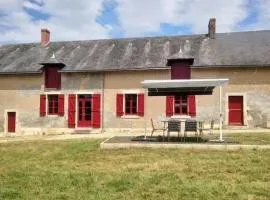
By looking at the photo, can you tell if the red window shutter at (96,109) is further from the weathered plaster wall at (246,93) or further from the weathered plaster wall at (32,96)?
the weathered plaster wall at (246,93)

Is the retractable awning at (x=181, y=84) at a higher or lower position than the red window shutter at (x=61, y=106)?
higher

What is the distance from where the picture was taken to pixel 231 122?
18109 mm

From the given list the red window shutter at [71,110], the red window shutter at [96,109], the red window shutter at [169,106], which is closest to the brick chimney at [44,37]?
the red window shutter at [71,110]

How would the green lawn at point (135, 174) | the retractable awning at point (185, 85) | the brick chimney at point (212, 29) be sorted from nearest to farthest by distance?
the green lawn at point (135, 174) → the retractable awning at point (185, 85) → the brick chimney at point (212, 29)

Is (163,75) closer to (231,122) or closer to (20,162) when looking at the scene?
(231,122)

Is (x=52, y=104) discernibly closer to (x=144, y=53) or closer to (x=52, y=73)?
(x=52, y=73)

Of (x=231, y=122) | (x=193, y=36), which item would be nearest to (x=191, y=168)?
(x=231, y=122)

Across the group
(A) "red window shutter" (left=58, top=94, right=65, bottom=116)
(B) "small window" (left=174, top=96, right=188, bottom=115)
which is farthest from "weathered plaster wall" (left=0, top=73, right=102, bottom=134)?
(B) "small window" (left=174, top=96, right=188, bottom=115)

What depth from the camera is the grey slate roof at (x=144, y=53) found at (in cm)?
1850

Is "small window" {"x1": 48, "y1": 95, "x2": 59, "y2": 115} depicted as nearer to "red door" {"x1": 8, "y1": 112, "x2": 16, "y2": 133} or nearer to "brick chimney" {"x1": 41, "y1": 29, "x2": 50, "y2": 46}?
"red door" {"x1": 8, "y1": 112, "x2": 16, "y2": 133}

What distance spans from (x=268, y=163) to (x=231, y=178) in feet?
5.45

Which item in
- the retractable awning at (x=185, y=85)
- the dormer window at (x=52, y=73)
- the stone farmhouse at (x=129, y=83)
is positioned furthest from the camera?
the dormer window at (x=52, y=73)

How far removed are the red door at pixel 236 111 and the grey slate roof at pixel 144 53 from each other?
1.70 m

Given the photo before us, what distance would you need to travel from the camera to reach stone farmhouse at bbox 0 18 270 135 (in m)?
17.9
